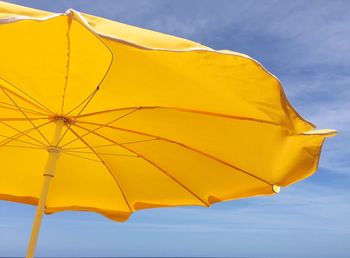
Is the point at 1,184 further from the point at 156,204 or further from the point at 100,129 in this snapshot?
the point at 156,204

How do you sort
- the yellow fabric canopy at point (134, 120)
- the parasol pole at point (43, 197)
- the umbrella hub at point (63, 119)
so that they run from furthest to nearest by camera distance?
the umbrella hub at point (63, 119)
the parasol pole at point (43, 197)
the yellow fabric canopy at point (134, 120)

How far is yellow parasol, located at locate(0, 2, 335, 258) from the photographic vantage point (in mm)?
2260

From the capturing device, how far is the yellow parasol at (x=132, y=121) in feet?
7.41

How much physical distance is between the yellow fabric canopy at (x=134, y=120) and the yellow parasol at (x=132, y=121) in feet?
0.03

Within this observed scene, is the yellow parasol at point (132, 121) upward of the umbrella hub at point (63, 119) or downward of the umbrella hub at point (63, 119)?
downward

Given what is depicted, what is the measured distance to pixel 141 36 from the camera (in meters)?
2.09

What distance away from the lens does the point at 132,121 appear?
368 centimetres

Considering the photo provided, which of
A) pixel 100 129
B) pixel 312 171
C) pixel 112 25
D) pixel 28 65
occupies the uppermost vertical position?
Answer: pixel 100 129

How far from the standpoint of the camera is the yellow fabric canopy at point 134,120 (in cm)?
226

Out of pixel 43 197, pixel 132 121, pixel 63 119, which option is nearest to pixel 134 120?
pixel 132 121

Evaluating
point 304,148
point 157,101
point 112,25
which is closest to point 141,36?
point 112,25

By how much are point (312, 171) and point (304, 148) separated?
0.23 m

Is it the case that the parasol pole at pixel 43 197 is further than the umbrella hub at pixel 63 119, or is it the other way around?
the umbrella hub at pixel 63 119

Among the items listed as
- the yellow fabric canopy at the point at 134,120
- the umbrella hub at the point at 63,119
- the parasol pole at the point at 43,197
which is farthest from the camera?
the umbrella hub at the point at 63,119
